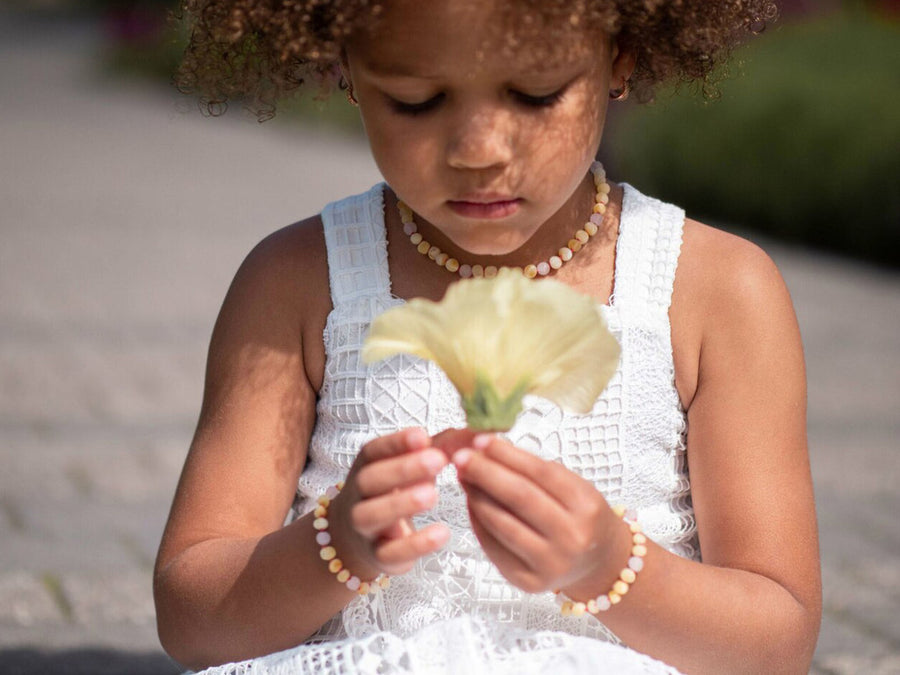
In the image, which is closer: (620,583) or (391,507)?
(391,507)

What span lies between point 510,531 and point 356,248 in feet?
2.41

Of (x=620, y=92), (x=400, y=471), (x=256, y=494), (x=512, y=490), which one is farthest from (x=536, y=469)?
(x=620, y=92)

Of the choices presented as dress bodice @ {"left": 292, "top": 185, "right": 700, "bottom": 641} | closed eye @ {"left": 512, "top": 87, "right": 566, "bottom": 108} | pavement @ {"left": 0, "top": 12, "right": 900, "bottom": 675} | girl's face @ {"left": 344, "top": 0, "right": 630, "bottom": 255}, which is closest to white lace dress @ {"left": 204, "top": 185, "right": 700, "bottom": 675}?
dress bodice @ {"left": 292, "top": 185, "right": 700, "bottom": 641}

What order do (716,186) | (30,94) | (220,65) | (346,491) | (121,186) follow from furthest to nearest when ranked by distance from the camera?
(30,94), (121,186), (716,186), (220,65), (346,491)

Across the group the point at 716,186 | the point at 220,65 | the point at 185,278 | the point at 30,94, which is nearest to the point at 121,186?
the point at 185,278

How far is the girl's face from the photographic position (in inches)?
65.3

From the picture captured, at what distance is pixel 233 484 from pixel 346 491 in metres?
0.42

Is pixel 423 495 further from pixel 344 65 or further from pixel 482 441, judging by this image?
pixel 344 65

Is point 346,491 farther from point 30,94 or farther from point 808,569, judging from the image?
point 30,94

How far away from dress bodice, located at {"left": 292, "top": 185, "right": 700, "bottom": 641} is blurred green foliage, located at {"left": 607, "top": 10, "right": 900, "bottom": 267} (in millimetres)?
7138

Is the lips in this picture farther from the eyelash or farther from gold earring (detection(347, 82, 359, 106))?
gold earring (detection(347, 82, 359, 106))

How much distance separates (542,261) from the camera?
6.64ft

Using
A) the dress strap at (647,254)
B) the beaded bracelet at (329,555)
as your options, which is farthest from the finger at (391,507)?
the dress strap at (647,254)

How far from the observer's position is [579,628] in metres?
1.93
